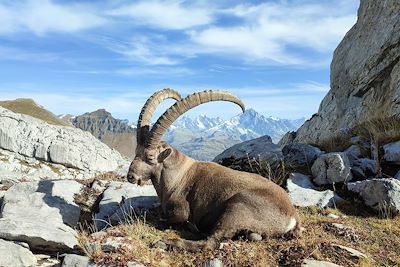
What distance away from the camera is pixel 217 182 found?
39.2 ft

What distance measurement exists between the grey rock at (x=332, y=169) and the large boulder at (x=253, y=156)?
1693mm

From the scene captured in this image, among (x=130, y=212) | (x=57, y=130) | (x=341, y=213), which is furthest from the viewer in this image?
(x=57, y=130)

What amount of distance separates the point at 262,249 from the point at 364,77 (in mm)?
18091

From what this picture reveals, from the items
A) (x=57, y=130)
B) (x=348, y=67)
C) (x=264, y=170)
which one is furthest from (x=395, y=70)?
(x=57, y=130)

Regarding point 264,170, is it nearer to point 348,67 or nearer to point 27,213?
point 27,213

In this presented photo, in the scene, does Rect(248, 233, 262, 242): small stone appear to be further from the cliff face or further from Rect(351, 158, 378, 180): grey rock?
the cliff face

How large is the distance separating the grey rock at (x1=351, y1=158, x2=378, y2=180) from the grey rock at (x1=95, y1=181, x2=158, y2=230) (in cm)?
751

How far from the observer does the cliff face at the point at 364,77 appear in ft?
74.0

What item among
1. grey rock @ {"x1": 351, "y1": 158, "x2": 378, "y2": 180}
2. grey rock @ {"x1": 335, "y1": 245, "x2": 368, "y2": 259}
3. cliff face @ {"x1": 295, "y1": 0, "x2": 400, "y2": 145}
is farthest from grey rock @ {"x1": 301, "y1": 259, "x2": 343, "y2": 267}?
cliff face @ {"x1": 295, "y1": 0, "x2": 400, "y2": 145}

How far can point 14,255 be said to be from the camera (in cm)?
948

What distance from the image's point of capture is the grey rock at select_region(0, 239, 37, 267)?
9.23 metres

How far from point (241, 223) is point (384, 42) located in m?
Answer: 17.2

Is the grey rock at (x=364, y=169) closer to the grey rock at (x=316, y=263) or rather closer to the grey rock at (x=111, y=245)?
the grey rock at (x=316, y=263)

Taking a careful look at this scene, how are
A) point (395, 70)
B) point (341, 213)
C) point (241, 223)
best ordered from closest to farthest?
1. point (241, 223)
2. point (341, 213)
3. point (395, 70)
